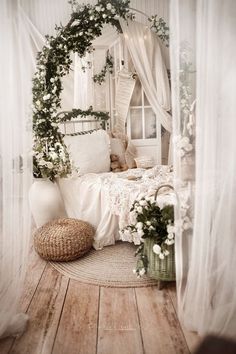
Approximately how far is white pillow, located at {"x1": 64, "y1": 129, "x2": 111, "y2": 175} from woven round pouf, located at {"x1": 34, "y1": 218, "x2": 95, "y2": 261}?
36.1 inches

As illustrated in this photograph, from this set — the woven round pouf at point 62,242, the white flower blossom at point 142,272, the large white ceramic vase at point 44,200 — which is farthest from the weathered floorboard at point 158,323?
the large white ceramic vase at point 44,200

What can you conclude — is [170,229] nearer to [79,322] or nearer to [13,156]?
[79,322]

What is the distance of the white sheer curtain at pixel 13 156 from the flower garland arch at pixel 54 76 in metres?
1.63

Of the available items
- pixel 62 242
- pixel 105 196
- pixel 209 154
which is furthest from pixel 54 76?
pixel 209 154

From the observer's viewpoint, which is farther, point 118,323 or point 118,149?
point 118,149

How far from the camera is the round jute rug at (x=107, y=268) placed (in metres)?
2.49

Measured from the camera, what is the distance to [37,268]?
2.78 metres

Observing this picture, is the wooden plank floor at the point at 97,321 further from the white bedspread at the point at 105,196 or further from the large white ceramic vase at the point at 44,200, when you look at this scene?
the large white ceramic vase at the point at 44,200

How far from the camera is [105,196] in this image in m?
3.24

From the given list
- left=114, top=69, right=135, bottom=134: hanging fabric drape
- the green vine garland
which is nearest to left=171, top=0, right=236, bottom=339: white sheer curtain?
left=114, top=69, right=135, bottom=134: hanging fabric drape

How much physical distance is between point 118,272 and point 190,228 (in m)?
1.10

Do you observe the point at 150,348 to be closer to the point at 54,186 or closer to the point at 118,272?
the point at 118,272

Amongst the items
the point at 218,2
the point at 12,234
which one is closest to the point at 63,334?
the point at 12,234

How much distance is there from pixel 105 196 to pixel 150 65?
6.02ft
